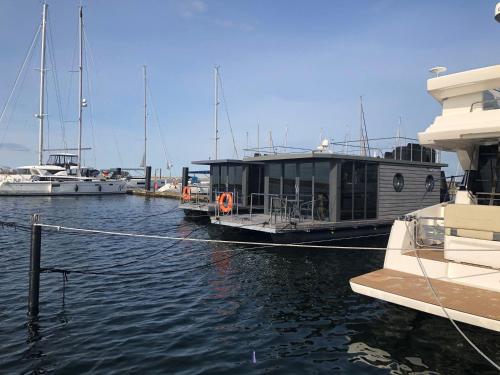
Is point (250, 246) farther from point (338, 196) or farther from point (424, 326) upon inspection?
point (424, 326)

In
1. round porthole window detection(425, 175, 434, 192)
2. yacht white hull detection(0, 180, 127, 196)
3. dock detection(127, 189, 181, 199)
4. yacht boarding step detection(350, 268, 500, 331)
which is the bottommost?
yacht boarding step detection(350, 268, 500, 331)

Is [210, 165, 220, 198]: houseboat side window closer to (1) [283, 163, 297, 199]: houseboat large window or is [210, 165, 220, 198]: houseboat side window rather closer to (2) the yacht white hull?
(1) [283, 163, 297, 199]: houseboat large window

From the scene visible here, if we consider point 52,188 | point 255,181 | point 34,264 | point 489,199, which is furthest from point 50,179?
point 489,199

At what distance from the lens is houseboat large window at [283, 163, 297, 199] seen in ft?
62.6

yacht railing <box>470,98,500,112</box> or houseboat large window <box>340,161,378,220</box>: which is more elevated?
yacht railing <box>470,98,500,112</box>

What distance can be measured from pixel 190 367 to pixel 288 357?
164cm

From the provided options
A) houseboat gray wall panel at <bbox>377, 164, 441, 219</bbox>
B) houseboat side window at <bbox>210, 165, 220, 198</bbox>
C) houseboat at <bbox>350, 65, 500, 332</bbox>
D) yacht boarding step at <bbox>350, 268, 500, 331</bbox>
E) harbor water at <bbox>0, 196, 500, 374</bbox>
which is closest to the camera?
yacht boarding step at <bbox>350, 268, 500, 331</bbox>

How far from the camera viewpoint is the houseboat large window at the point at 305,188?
18.4 meters

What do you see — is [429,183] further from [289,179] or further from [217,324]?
[217,324]

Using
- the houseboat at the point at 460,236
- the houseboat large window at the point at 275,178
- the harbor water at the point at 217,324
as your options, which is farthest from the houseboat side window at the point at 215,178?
the houseboat at the point at 460,236

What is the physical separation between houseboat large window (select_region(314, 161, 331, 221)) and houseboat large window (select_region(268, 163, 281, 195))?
7.29ft

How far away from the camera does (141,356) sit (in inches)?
260

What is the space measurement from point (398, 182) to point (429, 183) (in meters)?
2.95

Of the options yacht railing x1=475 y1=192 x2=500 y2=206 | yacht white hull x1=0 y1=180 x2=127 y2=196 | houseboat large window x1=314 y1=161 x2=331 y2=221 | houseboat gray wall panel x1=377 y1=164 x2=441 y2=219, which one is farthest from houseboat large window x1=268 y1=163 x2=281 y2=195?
yacht white hull x1=0 y1=180 x2=127 y2=196
